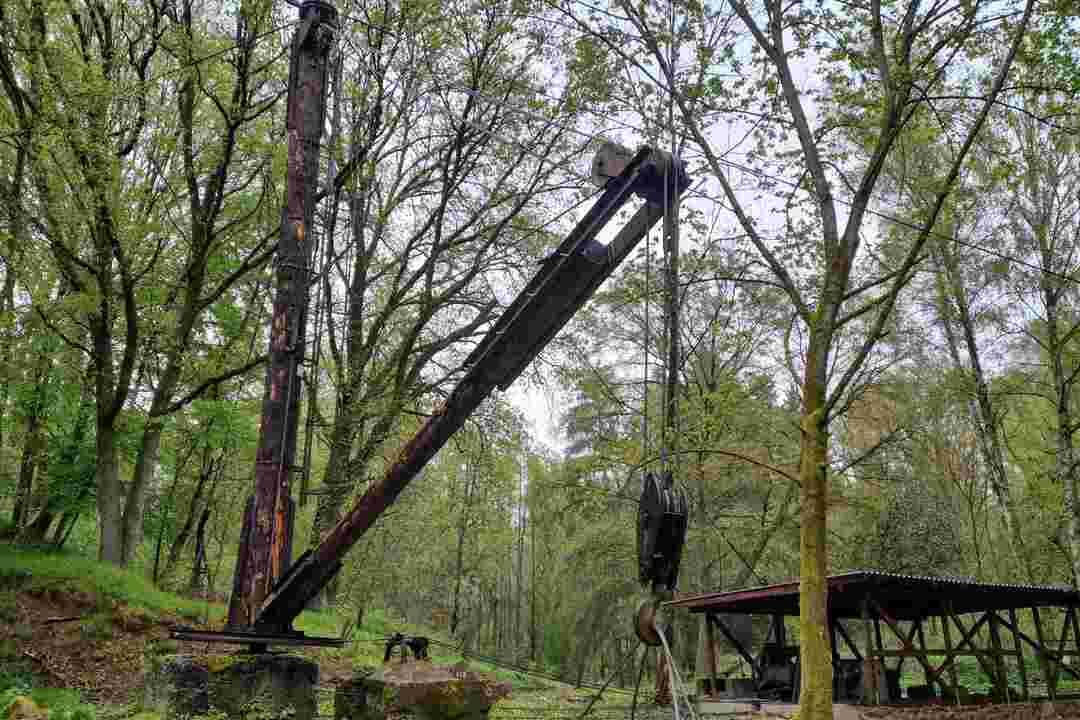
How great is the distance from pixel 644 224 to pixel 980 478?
31266 millimetres

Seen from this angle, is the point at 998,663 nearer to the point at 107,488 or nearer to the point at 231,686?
the point at 231,686

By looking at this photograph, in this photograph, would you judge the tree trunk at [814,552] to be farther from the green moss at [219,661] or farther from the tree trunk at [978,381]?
the tree trunk at [978,381]

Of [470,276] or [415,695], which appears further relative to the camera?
[470,276]

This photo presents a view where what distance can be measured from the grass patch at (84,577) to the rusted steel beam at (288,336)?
6.01 m

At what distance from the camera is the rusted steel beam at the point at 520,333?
5867mm

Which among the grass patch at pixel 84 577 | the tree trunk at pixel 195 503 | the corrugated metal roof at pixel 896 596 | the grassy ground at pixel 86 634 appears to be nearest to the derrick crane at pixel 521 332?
the grassy ground at pixel 86 634

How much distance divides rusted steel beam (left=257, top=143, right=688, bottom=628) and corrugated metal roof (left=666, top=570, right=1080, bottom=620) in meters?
5.56

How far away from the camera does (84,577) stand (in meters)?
12.6

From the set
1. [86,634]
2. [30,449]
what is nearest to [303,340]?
[86,634]

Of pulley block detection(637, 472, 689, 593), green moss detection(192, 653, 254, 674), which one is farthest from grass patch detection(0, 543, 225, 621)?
pulley block detection(637, 472, 689, 593)

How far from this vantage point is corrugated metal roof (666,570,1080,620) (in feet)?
40.8

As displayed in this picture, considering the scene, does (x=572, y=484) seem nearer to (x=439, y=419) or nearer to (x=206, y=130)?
(x=206, y=130)

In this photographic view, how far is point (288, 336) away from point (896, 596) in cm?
1307

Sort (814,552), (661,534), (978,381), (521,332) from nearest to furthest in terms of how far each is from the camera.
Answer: (661,534)
(521,332)
(814,552)
(978,381)
